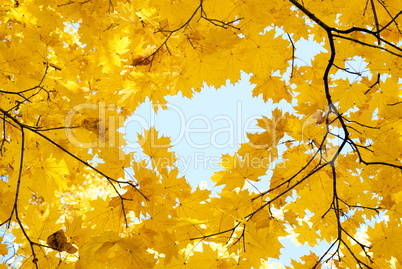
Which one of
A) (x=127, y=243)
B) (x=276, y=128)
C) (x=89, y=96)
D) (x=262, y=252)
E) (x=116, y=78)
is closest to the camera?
(x=127, y=243)

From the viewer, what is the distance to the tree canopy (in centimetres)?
176

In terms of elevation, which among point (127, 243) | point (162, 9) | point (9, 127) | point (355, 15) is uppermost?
point (355, 15)

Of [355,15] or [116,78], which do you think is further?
[355,15]

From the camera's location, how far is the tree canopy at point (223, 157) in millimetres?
1760

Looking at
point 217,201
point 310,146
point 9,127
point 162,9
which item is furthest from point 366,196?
point 9,127

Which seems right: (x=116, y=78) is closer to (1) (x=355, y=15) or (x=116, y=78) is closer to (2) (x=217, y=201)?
(2) (x=217, y=201)

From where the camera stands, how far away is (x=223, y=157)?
2.13 meters

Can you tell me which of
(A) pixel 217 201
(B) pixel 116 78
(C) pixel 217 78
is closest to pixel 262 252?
(A) pixel 217 201

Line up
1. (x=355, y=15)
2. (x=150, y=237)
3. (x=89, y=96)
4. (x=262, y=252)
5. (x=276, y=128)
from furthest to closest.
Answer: (x=89, y=96), (x=355, y=15), (x=276, y=128), (x=262, y=252), (x=150, y=237)

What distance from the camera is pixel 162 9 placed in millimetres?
1879

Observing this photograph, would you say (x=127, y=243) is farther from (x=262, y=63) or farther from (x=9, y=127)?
(x=9, y=127)

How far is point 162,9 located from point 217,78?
0.53 meters

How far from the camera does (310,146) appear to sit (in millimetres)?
2344

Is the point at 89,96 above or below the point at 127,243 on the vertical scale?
above
